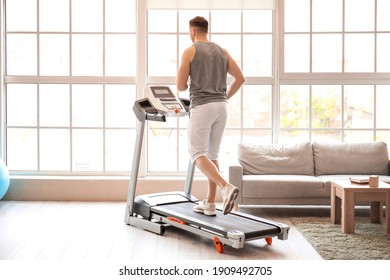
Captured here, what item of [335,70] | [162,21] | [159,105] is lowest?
[159,105]

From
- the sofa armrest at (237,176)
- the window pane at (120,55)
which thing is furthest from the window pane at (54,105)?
the sofa armrest at (237,176)

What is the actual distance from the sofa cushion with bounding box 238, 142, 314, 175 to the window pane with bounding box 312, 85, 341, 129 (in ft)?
1.74

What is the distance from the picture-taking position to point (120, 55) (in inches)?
271

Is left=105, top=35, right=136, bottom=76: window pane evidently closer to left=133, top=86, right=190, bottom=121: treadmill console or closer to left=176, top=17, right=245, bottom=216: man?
left=133, top=86, right=190, bottom=121: treadmill console

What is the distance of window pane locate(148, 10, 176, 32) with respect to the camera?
268 inches

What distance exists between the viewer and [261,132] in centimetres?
689

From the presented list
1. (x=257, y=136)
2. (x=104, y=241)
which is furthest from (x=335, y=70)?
(x=104, y=241)

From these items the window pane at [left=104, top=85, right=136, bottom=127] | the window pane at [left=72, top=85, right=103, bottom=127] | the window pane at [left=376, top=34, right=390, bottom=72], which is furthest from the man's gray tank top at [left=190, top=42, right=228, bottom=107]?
the window pane at [left=376, top=34, right=390, bottom=72]

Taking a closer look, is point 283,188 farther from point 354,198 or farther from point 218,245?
point 218,245

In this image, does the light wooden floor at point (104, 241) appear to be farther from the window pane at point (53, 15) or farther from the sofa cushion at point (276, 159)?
the window pane at point (53, 15)

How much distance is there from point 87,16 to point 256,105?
7.09 ft

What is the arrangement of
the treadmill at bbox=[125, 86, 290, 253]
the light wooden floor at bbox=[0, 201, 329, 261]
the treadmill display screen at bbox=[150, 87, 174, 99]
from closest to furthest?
the light wooden floor at bbox=[0, 201, 329, 261], the treadmill at bbox=[125, 86, 290, 253], the treadmill display screen at bbox=[150, 87, 174, 99]

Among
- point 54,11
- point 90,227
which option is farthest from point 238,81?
point 54,11

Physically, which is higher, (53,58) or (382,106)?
(53,58)
